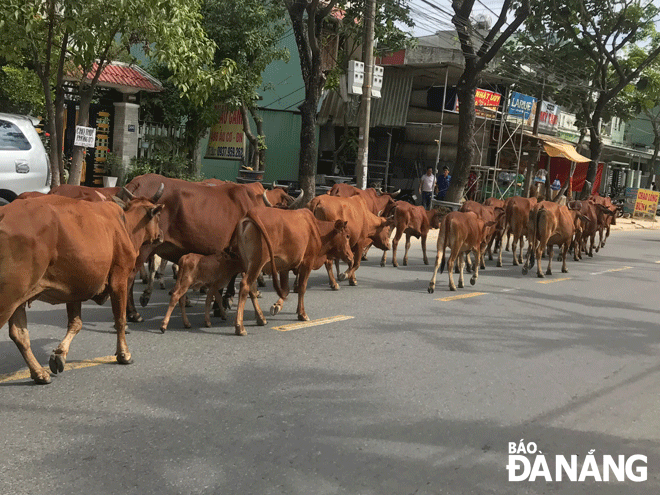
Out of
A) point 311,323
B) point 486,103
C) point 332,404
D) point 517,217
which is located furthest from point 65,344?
point 486,103

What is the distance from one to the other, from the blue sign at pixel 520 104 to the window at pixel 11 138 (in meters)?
21.0

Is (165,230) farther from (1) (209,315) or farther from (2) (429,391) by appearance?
(2) (429,391)

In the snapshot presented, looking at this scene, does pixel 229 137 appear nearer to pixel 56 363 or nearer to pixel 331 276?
pixel 331 276

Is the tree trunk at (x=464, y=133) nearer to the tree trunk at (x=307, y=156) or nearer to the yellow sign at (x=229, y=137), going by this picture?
the tree trunk at (x=307, y=156)

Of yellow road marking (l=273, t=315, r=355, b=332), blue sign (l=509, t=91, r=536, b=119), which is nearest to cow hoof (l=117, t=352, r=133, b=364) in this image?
yellow road marking (l=273, t=315, r=355, b=332)

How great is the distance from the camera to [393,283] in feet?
40.5

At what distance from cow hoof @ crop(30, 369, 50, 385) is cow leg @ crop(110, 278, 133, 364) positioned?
74cm

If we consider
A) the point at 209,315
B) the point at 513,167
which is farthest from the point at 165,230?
the point at 513,167

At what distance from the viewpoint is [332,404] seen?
5840 mm

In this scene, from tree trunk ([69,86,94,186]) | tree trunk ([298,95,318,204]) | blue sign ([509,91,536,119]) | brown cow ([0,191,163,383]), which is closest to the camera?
brown cow ([0,191,163,383])

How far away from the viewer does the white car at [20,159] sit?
11.8 metres

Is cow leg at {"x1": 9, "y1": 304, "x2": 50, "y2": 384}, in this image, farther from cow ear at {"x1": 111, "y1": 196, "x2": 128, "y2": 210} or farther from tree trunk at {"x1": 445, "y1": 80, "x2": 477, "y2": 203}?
tree trunk at {"x1": 445, "y1": 80, "x2": 477, "y2": 203}

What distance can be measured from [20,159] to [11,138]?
1.29ft

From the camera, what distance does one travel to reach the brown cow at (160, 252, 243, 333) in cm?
796
